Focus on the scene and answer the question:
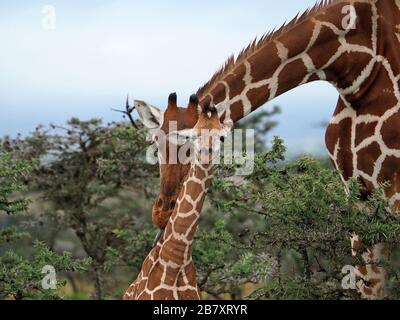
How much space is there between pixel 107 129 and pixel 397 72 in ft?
13.9

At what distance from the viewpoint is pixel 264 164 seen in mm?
9562

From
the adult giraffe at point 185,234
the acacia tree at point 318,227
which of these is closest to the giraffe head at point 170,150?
the adult giraffe at point 185,234

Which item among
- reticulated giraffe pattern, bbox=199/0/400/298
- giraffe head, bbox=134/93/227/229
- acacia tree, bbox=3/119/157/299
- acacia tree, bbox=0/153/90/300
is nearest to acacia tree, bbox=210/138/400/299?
reticulated giraffe pattern, bbox=199/0/400/298

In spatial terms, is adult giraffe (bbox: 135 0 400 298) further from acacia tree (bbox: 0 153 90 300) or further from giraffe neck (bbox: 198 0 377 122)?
acacia tree (bbox: 0 153 90 300)

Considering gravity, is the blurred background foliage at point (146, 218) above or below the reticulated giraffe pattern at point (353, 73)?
below

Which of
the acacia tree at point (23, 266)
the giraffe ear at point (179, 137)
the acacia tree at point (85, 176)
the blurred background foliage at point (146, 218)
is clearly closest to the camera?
the giraffe ear at point (179, 137)

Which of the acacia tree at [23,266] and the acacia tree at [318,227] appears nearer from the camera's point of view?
the acacia tree at [318,227]

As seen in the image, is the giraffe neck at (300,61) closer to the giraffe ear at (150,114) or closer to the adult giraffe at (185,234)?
the giraffe ear at (150,114)

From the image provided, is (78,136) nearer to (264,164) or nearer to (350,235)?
(264,164)

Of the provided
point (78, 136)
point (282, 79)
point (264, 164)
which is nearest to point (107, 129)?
point (78, 136)

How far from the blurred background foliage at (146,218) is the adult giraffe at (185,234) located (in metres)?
0.97

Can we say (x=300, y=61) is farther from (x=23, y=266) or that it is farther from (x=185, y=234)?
(x=23, y=266)

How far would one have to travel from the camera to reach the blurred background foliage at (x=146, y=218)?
26.7ft
